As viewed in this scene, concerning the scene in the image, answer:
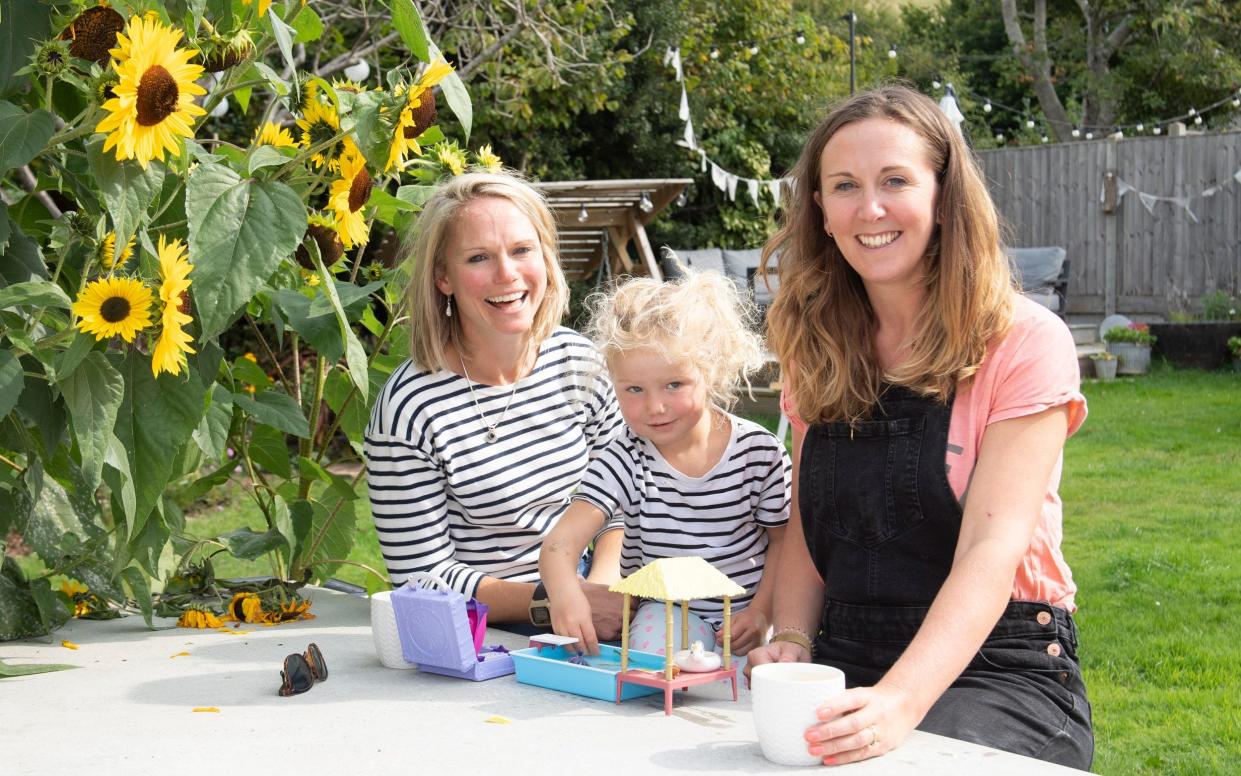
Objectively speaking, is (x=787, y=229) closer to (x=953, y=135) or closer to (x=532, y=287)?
(x=953, y=135)

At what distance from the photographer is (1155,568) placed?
15.8ft

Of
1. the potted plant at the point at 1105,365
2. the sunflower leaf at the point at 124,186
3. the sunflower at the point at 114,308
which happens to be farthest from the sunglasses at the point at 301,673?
the potted plant at the point at 1105,365

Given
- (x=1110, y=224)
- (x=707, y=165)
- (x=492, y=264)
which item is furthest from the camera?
(x=1110, y=224)

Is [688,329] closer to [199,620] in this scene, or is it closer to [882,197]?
[882,197]

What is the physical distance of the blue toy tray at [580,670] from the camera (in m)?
1.62

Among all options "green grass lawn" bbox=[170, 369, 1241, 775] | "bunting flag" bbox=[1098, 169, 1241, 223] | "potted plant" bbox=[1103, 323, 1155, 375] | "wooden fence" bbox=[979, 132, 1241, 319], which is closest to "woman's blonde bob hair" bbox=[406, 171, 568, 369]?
"green grass lawn" bbox=[170, 369, 1241, 775]

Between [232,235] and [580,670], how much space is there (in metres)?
0.67

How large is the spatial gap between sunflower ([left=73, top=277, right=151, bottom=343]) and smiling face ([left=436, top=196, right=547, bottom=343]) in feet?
2.59

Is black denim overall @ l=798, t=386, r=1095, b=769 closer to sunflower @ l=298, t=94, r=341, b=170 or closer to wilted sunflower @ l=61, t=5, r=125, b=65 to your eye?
sunflower @ l=298, t=94, r=341, b=170

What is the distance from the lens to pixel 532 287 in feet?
7.72

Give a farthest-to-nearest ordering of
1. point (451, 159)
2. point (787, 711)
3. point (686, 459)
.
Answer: point (451, 159) → point (686, 459) → point (787, 711)

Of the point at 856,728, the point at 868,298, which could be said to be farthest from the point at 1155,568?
the point at 856,728

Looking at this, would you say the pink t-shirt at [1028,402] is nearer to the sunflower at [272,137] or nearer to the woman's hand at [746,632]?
the woman's hand at [746,632]

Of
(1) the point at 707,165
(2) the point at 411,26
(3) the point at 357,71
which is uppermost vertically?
(1) the point at 707,165
